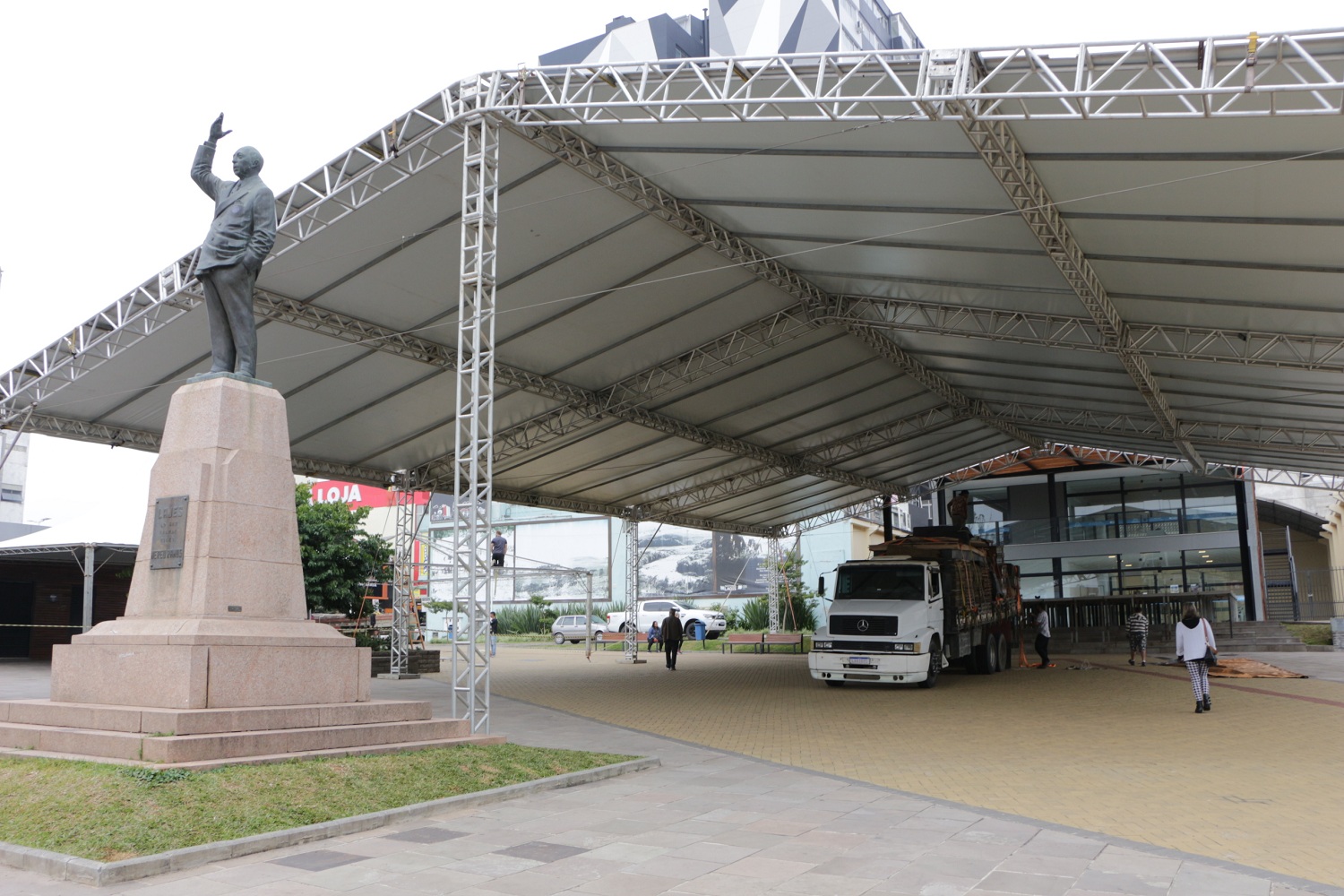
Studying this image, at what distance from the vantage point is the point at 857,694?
18.3 meters

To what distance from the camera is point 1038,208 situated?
39.0ft

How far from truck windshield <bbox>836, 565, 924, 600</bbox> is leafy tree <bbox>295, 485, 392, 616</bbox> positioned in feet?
47.9

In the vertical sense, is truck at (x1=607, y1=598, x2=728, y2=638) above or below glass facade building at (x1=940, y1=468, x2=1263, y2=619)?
below

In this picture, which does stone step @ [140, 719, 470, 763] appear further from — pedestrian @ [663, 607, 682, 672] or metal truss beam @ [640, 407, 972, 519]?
metal truss beam @ [640, 407, 972, 519]

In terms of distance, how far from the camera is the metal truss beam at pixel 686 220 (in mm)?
12430

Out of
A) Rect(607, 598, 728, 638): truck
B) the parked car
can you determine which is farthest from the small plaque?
the parked car

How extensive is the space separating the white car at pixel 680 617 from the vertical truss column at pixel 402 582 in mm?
17621

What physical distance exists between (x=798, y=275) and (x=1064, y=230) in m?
5.19

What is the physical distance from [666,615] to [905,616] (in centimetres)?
2500

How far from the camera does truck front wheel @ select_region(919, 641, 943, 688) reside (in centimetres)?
1900

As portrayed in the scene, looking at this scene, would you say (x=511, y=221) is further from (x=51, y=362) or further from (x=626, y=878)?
(x=626, y=878)

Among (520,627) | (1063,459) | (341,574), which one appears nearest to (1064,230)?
(341,574)

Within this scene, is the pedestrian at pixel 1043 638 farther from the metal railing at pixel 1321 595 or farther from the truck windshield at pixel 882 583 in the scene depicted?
the metal railing at pixel 1321 595

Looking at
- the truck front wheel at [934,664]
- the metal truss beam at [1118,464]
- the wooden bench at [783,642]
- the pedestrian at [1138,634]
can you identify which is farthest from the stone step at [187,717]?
the wooden bench at [783,642]
